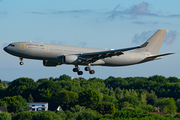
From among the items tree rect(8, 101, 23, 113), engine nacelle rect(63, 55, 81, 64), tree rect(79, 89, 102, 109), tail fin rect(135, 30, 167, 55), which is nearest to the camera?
engine nacelle rect(63, 55, 81, 64)

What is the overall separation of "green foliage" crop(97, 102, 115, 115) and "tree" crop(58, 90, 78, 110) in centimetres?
1848

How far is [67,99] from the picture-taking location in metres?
194

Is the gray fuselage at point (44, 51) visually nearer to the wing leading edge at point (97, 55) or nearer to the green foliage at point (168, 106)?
the wing leading edge at point (97, 55)

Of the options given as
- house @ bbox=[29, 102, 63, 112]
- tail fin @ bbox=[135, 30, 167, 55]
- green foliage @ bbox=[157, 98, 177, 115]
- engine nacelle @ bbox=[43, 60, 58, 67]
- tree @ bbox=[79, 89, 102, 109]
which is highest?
tail fin @ bbox=[135, 30, 167, 55]

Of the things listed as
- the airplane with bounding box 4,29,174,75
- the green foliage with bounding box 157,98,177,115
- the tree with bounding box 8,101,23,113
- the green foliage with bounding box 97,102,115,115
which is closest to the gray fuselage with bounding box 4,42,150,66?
the airplane with bounding box 4,29,174,75

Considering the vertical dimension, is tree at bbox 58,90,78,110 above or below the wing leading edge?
below

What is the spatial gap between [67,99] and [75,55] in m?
126

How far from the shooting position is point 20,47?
6744 centimetres

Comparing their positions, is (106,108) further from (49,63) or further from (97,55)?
(97,55)

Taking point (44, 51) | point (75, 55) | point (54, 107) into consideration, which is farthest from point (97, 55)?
point (54, 107)

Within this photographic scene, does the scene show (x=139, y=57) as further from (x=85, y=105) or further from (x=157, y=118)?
(x=85, y=105)

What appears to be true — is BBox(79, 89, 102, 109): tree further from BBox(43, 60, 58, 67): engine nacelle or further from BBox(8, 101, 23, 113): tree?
BBox(43, 60, 58, 67): engine nacelle

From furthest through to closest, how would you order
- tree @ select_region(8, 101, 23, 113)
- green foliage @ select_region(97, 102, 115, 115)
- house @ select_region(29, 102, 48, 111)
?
house @ select_region(29, 102, 48, 111) < tree @ select_region(8, 101, 23, 113) < green foliage @ select_region(97, 102, 115, 115)

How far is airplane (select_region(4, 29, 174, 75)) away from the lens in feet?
222
